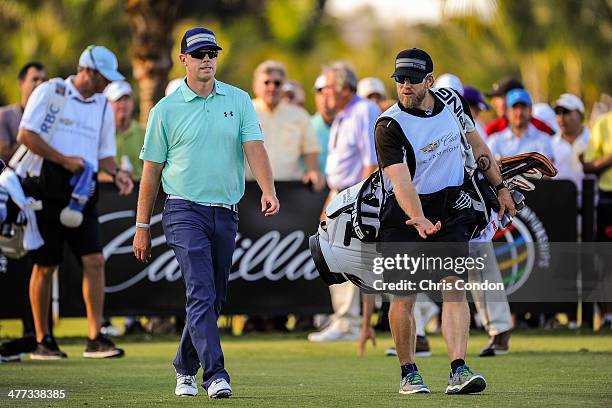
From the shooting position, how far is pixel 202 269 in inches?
364

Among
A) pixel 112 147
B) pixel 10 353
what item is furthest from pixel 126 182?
pixel 10 353

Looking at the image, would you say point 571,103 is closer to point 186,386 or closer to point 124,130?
point 124,130

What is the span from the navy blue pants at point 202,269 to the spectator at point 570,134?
7.51 meters

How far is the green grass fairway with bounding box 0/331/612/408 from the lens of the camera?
9117 millimetres

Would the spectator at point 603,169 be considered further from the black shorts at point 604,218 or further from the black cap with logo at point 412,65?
the black cap with logo at point 412,65

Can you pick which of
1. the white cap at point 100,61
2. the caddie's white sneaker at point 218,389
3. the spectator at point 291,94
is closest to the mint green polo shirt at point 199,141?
the caddie's white sneaker at point 218,389

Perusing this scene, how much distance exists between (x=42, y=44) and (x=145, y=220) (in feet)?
101

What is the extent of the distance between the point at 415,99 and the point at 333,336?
576 cm

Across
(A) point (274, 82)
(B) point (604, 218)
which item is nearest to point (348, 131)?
(A) point (274, 82)

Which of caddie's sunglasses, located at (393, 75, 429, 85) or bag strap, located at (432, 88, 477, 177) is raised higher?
caddie's sunglasses, located at (393, 75, 429, 85)

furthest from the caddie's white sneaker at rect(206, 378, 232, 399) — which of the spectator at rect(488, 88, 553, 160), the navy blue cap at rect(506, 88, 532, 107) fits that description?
the navy blue cap at rect(506, 88, 532, 107)

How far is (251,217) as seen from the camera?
1512 centimetres

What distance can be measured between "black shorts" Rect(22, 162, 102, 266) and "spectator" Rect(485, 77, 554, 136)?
5.05m

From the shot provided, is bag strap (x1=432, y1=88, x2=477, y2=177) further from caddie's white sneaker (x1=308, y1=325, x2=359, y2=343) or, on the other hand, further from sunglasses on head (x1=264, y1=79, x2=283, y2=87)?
sunglasses on head (x1=264, y1=79, x2=283, y2=87)
